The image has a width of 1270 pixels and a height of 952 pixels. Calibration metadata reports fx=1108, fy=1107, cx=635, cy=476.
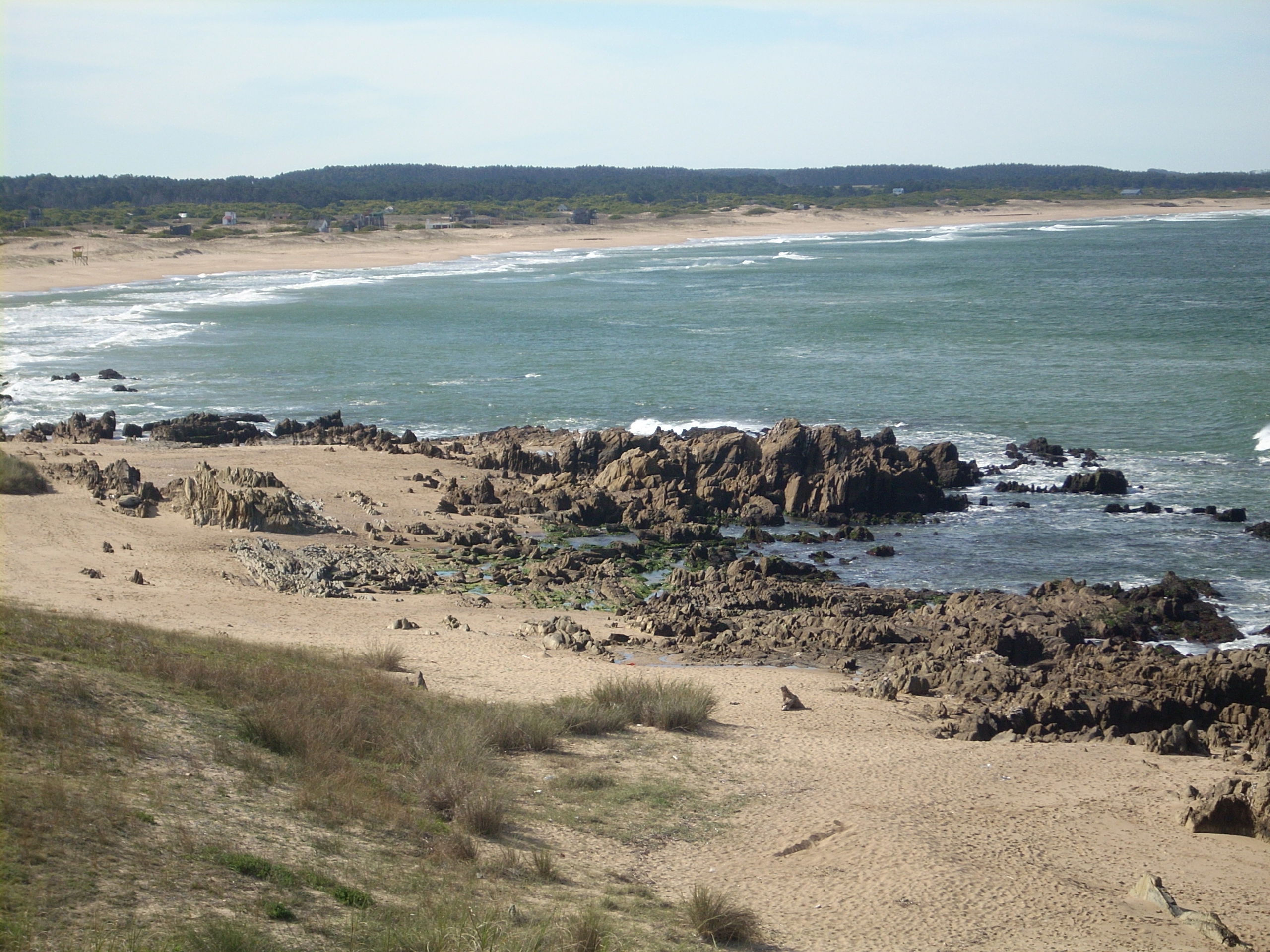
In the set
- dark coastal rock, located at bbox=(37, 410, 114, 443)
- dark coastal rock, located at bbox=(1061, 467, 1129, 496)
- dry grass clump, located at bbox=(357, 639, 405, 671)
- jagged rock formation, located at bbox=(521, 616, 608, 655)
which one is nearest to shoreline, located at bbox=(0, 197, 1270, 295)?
dark coastal rock, located at bbox=(37, 410, 114, 443)

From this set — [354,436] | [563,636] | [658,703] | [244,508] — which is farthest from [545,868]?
[354,436]

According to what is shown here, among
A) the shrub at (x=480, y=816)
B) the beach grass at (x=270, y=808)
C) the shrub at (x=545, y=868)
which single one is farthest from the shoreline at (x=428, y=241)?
the shrub at (x=545, y=868)

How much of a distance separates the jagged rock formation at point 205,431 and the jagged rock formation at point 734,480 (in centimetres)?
869

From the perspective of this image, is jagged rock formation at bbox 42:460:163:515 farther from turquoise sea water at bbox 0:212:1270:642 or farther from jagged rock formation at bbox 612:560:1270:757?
jagged rock formation at bbox 612:560:1270:757

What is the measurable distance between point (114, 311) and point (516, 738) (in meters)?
55.5

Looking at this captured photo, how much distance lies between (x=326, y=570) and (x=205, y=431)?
14.3 metres

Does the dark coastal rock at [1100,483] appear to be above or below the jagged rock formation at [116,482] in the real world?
below

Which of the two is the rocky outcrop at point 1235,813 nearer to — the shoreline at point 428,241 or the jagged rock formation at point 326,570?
the jagged rock formation at point 326,570

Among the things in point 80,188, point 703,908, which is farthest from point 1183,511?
point 80,188

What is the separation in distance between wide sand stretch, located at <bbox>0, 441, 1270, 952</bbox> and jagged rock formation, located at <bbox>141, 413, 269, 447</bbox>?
11762 mm

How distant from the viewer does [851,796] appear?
1140 cm

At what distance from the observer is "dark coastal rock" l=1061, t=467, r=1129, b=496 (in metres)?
26.1

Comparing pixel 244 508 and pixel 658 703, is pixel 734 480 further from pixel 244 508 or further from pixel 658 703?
pixel 658 703

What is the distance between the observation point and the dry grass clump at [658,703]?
13109 millimetres
